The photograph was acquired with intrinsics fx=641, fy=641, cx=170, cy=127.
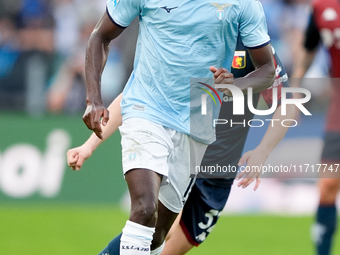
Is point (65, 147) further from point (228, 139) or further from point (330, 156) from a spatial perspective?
point (228, 139)

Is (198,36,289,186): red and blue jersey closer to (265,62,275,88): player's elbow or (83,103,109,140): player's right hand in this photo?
(265,62,275,88): player's elbow

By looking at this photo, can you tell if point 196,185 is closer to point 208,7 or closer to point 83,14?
point 208,7

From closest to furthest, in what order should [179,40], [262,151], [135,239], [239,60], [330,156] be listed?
[135,239]
[179,40]
[262,151]
[239,60]
[330,156]

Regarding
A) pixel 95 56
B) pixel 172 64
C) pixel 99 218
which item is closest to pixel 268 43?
pixel 172 64

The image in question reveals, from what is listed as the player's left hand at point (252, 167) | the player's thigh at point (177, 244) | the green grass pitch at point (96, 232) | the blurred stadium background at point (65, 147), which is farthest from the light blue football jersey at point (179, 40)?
the blurred stadium background at point (65, 147)

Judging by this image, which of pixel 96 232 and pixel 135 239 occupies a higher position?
pixel 135 239

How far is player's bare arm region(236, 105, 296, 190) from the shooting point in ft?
13.8

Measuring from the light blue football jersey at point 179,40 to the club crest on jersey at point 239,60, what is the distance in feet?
1.20

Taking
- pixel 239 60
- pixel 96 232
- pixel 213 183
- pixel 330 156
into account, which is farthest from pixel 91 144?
pixel 96 232

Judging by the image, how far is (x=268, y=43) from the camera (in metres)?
4.04

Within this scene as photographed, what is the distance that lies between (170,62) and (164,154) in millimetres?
572

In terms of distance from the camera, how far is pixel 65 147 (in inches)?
359

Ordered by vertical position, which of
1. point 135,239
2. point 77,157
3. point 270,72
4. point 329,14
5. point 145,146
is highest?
point 329,14

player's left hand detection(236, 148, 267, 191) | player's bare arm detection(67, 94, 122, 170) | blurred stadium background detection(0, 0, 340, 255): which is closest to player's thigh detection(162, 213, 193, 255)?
player's left hand detection(236, 148, 267, 191)
